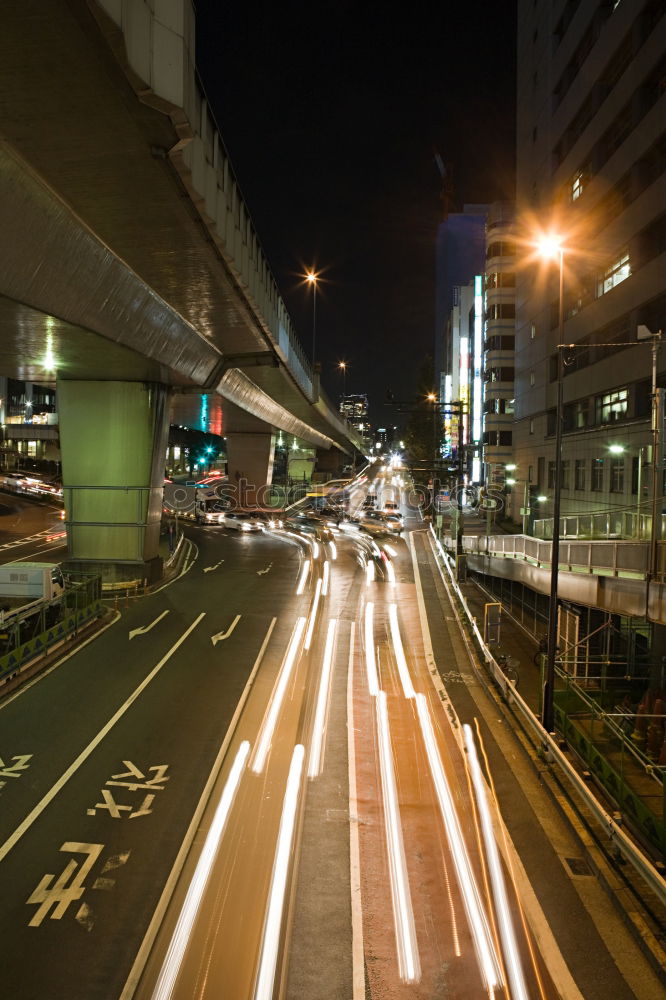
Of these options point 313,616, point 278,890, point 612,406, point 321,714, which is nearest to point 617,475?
point 612,406

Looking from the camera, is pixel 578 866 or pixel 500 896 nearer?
pixel 500 896

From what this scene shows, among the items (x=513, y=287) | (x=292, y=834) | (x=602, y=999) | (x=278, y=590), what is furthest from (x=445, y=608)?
(x=513, y=287)

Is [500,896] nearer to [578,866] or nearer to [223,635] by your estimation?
[578,866]

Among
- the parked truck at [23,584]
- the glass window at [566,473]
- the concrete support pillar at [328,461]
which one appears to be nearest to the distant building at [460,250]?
the concrete support pillar at [328,461]

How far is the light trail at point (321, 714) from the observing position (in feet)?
36.6

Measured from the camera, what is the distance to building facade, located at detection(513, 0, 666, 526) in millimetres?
Answer: 25359

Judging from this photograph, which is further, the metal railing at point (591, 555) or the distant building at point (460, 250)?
the distant building at point (460, 250)

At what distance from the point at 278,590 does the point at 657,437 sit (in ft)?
54.6

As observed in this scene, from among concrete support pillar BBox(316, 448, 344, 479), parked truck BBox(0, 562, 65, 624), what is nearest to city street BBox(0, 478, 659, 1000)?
parked truck BBox(0, 562, 65, 624)

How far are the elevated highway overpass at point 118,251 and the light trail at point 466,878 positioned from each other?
10.6m

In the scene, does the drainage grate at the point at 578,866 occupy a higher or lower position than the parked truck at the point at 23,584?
lower

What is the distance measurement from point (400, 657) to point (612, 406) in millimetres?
17853

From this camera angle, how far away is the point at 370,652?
18203 mm

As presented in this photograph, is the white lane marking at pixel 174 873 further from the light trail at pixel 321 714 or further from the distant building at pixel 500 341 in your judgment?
the distant building at pixel 500 341
